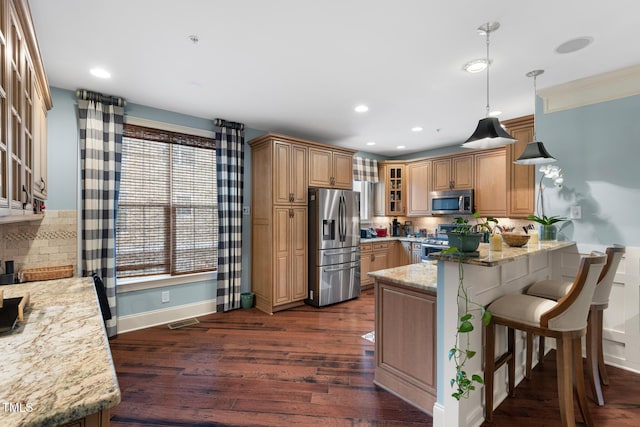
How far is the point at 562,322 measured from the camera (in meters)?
1.63

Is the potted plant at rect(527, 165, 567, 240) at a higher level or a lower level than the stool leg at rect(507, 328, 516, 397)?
higher

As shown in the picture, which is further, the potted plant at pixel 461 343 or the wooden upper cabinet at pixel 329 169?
the wooden upper cabinet at pixel 329 169

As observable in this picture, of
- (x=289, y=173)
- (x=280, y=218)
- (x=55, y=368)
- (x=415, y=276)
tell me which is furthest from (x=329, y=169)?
(x=55, y=368)

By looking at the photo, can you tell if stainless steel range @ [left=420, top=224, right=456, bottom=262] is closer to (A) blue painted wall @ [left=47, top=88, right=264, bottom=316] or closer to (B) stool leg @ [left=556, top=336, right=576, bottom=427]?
(A) blue painted wall @ [left=47, top=88, right=264, bottom=316]

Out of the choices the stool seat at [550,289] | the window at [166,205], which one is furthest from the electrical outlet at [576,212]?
the window at [166,205]

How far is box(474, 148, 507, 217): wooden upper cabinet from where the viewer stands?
179 inches

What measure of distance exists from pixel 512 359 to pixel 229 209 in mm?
3387

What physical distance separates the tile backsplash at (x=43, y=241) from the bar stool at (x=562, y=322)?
3.79 metres

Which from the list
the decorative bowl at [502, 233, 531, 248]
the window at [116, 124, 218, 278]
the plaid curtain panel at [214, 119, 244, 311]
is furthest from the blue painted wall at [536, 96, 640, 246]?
the window at [116, 124, 218, 278]

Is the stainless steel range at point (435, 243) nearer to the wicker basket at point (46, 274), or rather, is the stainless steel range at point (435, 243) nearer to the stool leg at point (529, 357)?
the stool leg at point (529, 357)

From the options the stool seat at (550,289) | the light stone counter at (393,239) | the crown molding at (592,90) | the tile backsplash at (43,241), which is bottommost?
the stool seat at (550,289)

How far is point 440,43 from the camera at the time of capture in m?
2.18

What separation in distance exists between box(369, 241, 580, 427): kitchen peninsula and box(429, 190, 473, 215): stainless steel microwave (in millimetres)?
2441

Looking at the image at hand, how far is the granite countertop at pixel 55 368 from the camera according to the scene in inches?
30.8
